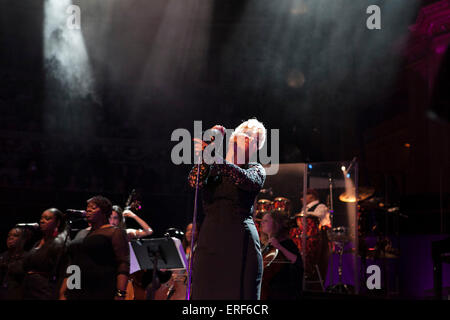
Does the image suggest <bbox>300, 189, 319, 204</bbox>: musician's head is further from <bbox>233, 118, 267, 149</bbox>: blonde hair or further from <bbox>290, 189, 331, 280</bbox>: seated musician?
<bbox>233, 118, 267, 149</bbox>: blonde hair

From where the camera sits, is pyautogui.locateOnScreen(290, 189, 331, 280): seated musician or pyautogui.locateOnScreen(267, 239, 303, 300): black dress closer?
pyautogui.locateOnScreen(267, 239, 303, 300): black dress

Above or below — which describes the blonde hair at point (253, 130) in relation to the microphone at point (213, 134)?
above

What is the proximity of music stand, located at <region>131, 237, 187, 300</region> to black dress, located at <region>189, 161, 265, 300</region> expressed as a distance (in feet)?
4.59

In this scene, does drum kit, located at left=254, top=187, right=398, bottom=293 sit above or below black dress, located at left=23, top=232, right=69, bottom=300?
above

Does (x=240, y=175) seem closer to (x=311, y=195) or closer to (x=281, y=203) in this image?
(x=281, y=203)

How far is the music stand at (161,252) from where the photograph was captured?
4051 mm

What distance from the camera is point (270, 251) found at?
497 centimetres

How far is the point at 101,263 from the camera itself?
3850mm

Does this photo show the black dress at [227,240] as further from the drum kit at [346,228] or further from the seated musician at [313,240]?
the seated musician at [313,240]

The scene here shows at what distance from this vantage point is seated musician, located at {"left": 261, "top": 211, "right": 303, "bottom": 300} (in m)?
4.61

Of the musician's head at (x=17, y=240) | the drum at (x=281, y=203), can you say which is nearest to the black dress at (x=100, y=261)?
the musician's head at (x=17, y=240)

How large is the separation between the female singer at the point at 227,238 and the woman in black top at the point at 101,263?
1.43 metres

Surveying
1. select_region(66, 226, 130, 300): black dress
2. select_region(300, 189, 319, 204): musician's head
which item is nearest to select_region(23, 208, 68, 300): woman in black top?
select_region(66, 226, 130, 300): black dress

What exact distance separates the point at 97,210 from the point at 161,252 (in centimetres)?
66
